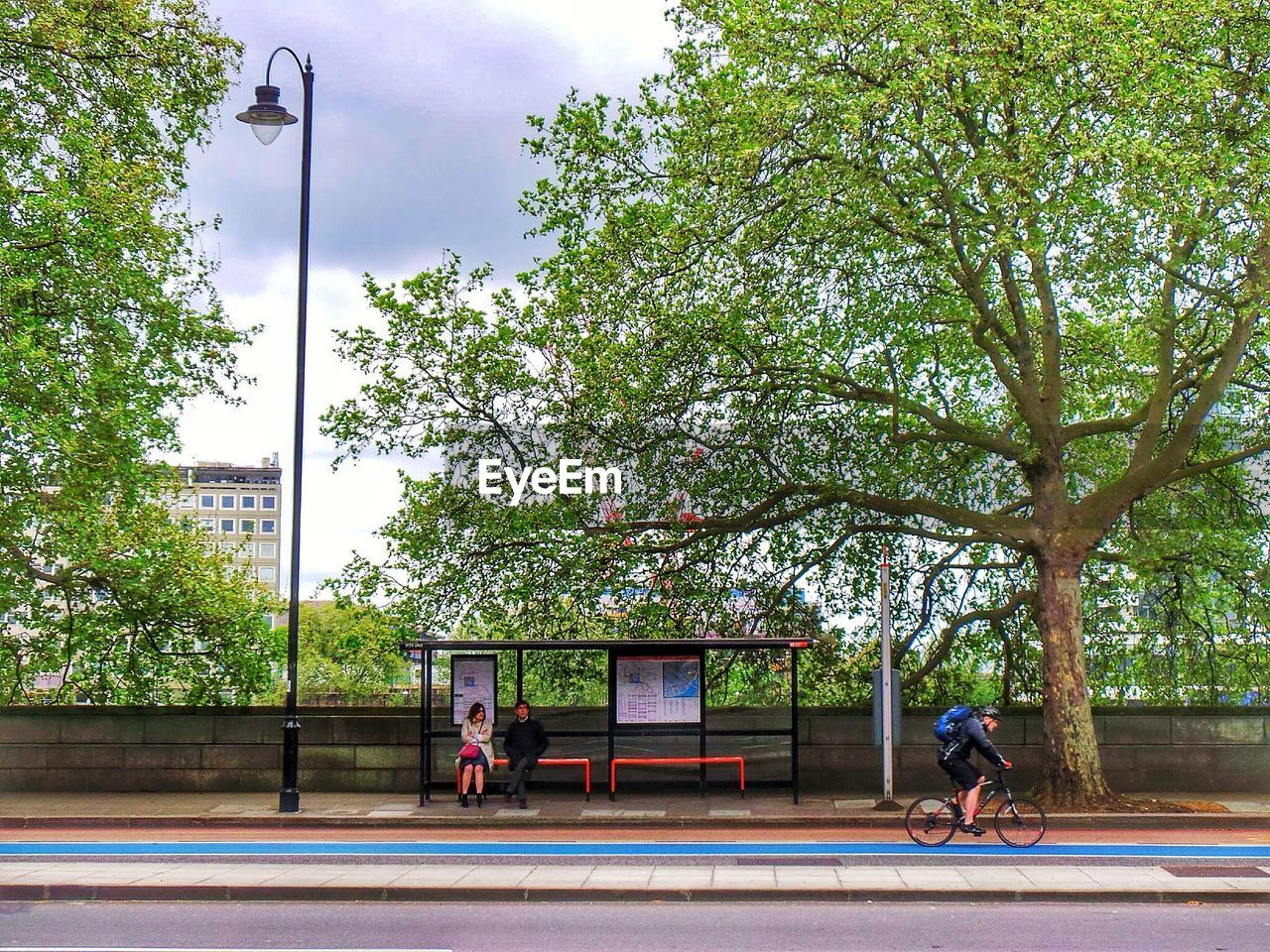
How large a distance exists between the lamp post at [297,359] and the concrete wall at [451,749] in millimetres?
2109

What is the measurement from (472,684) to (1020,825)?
871 cm

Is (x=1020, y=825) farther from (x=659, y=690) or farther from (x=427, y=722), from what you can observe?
(x=427, y=722)

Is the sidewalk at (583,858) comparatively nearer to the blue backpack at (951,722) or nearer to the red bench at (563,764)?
the red bench at (563,764)

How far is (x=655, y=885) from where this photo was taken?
1377 cm

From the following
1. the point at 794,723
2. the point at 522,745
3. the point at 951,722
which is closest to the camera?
the point at 951,722

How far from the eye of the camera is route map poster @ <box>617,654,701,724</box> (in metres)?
21.4

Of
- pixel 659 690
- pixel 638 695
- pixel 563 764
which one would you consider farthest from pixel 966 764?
pixel 563 764

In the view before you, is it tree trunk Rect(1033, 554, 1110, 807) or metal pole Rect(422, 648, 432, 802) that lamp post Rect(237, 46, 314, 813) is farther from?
tree trunk Rect(1033, 554, 1110, 807)

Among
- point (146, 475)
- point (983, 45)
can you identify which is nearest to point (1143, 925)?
point (983, 45)

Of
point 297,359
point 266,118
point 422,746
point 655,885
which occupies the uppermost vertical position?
point 266,118

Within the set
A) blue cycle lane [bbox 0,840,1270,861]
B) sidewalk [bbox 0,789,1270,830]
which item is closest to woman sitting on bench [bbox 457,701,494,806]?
sidewalk [bbox 0,789,1270,830]

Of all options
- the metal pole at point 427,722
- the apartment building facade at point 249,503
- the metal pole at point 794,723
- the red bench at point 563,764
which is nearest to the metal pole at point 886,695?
the metal pole at point 794,723

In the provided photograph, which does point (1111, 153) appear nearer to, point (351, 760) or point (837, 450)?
point (837, 450)

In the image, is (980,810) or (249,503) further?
(249,503)
